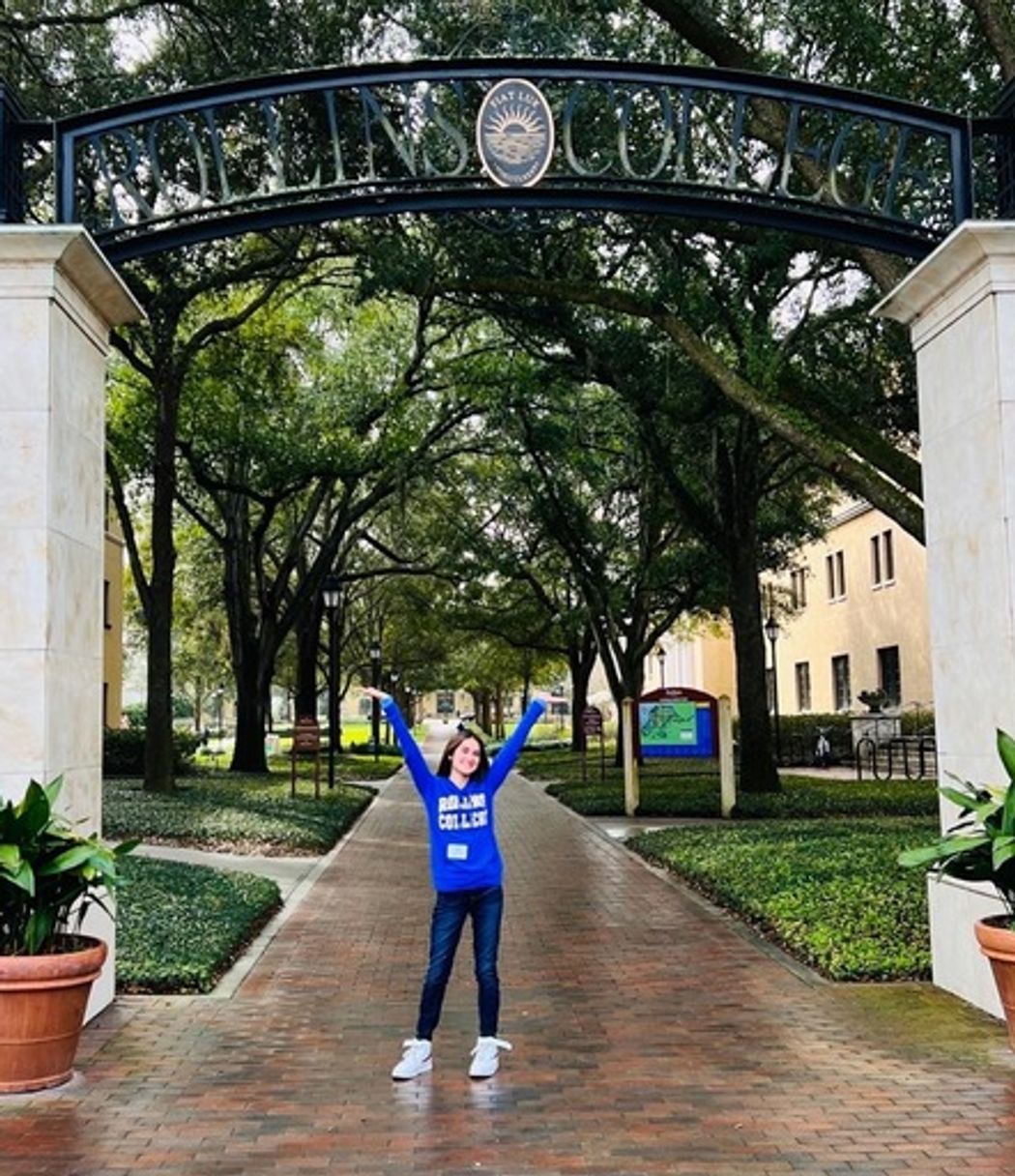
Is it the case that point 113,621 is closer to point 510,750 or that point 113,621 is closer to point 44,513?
point 44,513

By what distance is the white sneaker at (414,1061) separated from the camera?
651 centimetres

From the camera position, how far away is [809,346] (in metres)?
16.6

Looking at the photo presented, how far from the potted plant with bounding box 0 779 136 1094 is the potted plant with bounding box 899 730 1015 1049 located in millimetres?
3922

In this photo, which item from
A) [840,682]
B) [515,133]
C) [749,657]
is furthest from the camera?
[840,682]

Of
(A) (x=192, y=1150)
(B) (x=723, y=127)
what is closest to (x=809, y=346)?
(B) (x=723, y=127)

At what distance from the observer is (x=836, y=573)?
45750 millimetres

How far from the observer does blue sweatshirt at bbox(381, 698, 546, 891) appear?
6594 millimetres

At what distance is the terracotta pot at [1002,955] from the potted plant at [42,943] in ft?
13.4

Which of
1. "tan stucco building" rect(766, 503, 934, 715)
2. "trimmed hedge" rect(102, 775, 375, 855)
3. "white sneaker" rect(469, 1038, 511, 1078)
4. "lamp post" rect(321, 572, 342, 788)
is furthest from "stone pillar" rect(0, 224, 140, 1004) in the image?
"tan stucco building" rect(766, 503, 934, 715)

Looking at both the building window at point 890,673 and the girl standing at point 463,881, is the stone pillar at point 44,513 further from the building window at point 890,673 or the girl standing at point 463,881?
the building window at point 890,673

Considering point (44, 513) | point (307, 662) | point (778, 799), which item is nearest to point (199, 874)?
point (44, 513)

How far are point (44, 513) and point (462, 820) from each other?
9.15ft

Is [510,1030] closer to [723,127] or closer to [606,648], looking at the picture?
[723,127]

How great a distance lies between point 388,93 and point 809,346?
6.10 m
